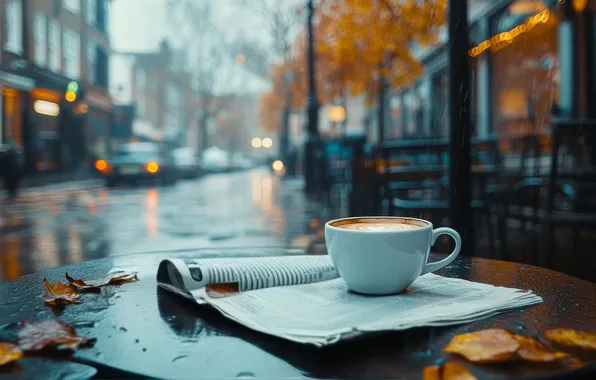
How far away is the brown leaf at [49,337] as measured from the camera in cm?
78

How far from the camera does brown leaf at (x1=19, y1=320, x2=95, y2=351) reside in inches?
30.6

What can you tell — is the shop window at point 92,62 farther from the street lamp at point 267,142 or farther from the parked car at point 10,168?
the street lamp at point 267,142

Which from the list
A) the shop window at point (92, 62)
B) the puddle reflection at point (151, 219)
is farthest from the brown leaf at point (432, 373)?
the shop window at point (92, 62)

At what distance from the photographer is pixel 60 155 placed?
A: 2697 centimetres

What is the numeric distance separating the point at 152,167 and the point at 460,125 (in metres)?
18.4

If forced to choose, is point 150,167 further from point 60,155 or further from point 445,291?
point 445,291

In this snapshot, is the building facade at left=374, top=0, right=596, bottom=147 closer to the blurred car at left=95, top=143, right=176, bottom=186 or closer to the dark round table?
the dark round table

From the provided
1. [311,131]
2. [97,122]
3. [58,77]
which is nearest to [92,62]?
[97,122]

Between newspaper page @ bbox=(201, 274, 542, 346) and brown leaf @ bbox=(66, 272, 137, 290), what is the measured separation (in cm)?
29

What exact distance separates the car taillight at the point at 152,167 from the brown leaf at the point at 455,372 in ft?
64.5

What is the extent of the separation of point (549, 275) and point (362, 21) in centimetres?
1365

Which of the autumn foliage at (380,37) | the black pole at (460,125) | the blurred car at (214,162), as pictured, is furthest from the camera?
the blurred car at (214,162)

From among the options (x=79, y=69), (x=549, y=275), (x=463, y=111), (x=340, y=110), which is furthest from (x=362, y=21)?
(x=79, y=69)

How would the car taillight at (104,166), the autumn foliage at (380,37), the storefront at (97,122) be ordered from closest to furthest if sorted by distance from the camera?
the autumn foliage at (380,37) → the car taillight at (104,166) → the storefront at (97,122)
